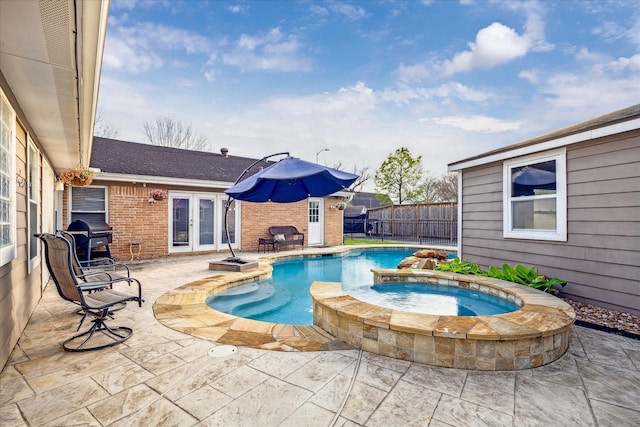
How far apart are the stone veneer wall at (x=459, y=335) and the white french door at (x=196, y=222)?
7837 millimetres

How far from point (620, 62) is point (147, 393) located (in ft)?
36.0

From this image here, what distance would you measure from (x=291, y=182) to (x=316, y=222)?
23.9 ft

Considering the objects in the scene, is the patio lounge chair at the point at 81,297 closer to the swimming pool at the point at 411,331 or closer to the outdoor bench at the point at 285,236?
the swimming pool at the point at 411,331

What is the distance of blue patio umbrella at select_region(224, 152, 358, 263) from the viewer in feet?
17.3

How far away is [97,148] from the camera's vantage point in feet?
32.5

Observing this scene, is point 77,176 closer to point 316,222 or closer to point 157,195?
point 157,195

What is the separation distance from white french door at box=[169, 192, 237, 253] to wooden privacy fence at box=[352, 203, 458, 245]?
924cm

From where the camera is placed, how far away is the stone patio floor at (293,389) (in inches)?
72.5

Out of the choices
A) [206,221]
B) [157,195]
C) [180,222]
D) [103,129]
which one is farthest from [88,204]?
[103,129]

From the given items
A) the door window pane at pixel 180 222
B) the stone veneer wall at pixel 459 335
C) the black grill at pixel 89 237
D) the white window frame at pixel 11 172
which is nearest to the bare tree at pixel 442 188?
the door window pane at pixel 180 222

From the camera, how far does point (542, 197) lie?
5074 millimetres

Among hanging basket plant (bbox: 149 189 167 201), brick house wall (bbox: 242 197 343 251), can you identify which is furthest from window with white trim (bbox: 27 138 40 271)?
brick house wall (bbox: 242 197 343 251)

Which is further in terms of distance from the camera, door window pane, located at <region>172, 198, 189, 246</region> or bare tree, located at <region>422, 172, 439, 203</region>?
bare tree, located at <region>422, 172, 439, 203</region>

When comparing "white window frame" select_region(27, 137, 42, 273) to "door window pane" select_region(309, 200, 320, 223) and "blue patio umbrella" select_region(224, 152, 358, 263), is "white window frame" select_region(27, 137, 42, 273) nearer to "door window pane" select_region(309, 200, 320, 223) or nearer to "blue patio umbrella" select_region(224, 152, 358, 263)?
"blue patio umbrella" select_region(224, 152, 358, 263)
